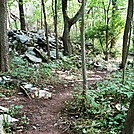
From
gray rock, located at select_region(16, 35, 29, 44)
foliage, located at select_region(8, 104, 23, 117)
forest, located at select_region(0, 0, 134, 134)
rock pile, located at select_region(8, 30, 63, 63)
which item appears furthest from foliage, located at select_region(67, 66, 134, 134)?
gray rock, located at select_region(16, 35, 29, 44)

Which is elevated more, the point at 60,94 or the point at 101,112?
the point at 101,112

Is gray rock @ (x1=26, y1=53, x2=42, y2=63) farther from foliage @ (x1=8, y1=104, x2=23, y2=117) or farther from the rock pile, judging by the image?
foliage @ (x1=8, y1=104, x2=23, y2=117)

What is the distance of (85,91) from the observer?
502 centimetres

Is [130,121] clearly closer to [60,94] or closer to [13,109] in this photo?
[13,109]

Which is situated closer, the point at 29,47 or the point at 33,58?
the point at 33,58

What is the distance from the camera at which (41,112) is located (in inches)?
192

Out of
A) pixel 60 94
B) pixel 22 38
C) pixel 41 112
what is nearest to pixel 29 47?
pixel 22 38

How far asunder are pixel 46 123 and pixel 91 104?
3.58 feet

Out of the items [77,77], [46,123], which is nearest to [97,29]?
[77,77]

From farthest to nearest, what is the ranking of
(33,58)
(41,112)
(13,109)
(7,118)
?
(33,58) < (41,112) < (13,109) < (7,118)

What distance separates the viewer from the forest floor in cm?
400

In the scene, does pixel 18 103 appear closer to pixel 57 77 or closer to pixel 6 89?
pixel 6 89

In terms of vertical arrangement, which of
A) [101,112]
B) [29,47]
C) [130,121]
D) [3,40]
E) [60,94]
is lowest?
[60,94]

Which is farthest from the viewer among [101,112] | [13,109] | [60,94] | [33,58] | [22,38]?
[22,38]
